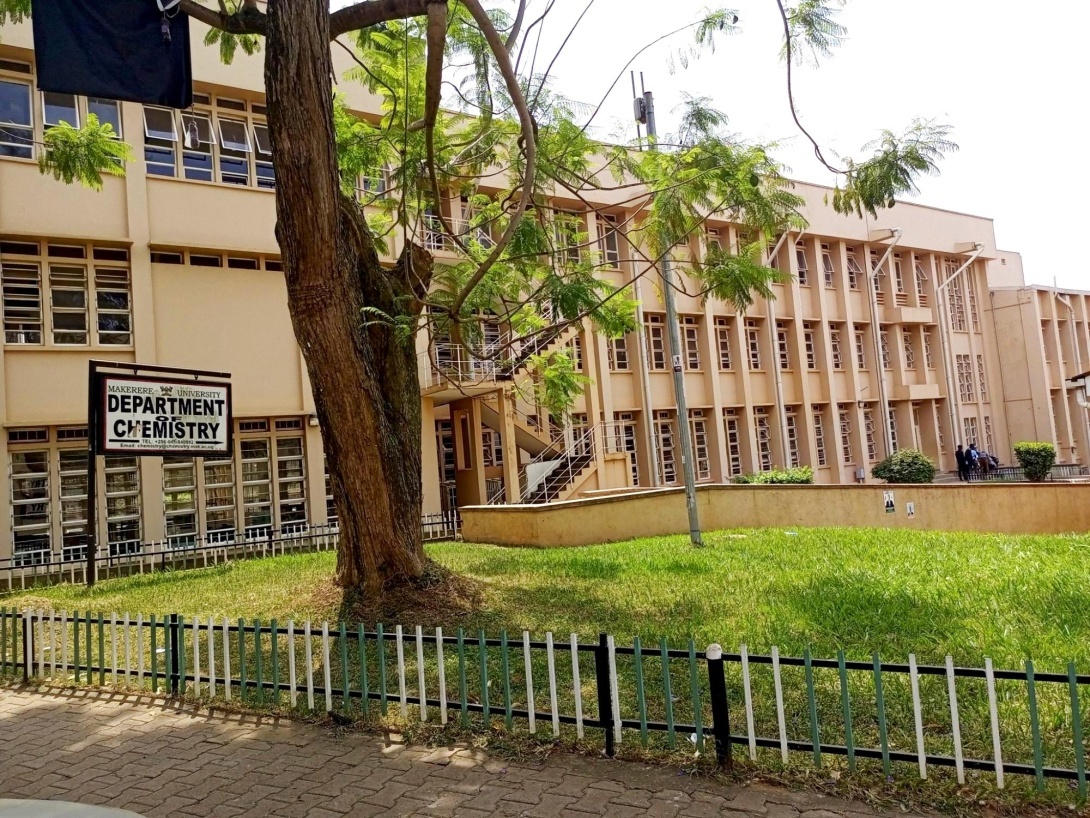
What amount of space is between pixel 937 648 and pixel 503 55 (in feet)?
19.0

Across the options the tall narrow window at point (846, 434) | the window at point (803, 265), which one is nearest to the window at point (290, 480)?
the window at point (803, 265)

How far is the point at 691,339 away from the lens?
82.8 ft

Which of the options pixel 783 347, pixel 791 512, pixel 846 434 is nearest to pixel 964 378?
pixel 846 434

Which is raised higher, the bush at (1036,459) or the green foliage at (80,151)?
the green foliage at (80,151)

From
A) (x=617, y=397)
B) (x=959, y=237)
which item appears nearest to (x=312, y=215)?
(x=617, y=397)

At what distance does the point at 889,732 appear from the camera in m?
4.54

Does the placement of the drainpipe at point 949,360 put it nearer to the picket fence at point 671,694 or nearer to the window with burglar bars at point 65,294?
the window with burglar bars at point 65,294

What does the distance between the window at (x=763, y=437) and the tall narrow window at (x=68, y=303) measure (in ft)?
63.4

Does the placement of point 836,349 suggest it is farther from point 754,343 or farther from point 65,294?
point 65,294

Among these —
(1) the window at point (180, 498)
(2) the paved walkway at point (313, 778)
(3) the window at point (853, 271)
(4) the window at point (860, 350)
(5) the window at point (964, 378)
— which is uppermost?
(3) the window at point (853, 271)

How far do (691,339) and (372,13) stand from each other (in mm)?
18610

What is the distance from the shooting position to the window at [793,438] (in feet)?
88.3

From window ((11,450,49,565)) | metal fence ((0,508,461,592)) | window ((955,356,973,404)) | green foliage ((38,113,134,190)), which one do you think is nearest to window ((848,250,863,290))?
window ((955,356,973,404))

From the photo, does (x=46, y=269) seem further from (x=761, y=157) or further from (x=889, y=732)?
(x=889, y=732)
